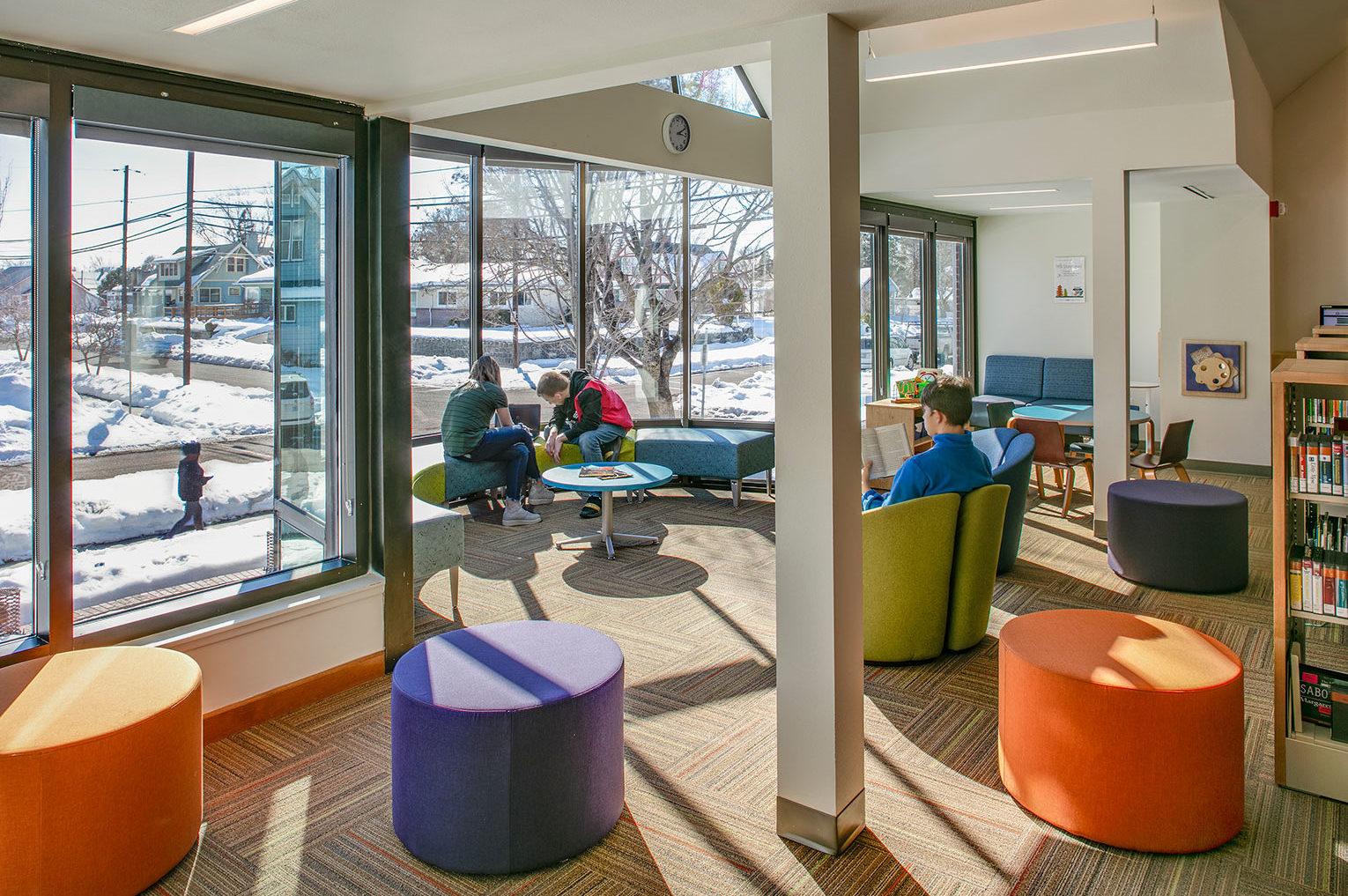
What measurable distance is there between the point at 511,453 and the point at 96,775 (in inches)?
201

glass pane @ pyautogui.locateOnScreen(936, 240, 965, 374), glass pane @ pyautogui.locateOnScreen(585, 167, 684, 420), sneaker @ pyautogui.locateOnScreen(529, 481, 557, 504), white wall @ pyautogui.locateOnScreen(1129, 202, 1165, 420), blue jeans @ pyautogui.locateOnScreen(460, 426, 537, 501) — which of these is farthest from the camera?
glass pane @ pyautogui.locateOnScreen(936, 240, 965, 374)

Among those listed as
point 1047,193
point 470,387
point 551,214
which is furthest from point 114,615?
point 1047,193

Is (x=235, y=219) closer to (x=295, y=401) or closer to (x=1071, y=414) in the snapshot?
(x=295, y=401)

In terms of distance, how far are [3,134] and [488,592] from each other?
332cm

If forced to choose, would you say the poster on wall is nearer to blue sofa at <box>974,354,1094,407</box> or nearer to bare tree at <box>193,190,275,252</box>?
blue sofa at <box>974,354,1094,407</box>

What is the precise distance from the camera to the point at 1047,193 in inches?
360

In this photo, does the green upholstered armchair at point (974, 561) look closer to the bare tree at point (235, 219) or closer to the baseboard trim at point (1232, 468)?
the bare tree at point (235, 219)

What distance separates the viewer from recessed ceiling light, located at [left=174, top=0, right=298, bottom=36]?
264 centimetres

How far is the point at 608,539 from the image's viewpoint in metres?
6.53

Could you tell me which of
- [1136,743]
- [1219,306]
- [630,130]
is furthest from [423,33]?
[1219,306]

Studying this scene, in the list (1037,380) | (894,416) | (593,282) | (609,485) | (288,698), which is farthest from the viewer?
(1037,380)

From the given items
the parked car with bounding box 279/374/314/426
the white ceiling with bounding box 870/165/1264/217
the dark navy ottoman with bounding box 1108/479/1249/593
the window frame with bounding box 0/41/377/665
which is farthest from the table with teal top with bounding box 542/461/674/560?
the white ceiling with bounding box 870/165/1264/217

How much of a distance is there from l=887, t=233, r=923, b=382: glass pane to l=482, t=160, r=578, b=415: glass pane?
3.70 metres

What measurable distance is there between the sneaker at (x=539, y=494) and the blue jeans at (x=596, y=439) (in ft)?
1.63
